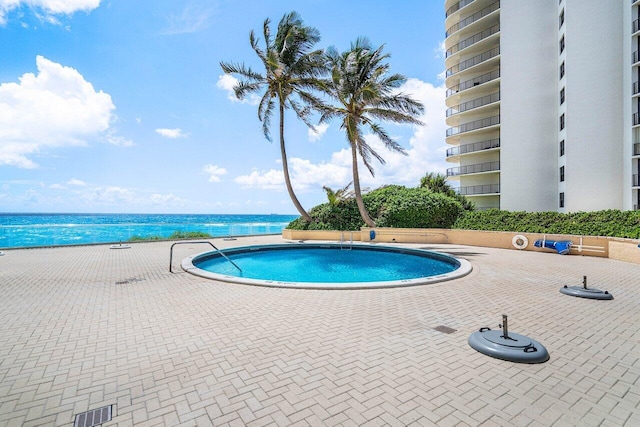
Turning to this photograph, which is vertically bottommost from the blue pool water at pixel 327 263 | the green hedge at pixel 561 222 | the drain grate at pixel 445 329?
the blue pool water at pixel 327 263

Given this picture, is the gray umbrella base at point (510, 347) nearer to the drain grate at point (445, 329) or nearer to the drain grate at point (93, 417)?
the drain grate at point (445, 329)

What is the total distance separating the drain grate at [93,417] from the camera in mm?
2395

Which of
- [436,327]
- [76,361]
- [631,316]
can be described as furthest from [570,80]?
[76,361]

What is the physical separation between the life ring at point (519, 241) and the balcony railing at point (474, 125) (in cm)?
1659

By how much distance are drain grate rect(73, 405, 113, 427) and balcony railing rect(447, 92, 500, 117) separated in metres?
31.4

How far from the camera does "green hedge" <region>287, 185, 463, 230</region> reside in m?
17.5

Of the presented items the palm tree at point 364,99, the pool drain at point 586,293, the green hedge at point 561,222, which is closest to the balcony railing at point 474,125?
the palm tree at point 364,99

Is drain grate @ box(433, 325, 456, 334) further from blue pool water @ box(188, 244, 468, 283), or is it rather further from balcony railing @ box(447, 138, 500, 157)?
balcony railing @ box(447, 138, 500, 157)

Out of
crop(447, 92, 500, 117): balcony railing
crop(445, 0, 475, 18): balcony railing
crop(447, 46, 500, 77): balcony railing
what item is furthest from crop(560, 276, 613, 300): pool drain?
crop(445, 0, 475, 18): balcony railing

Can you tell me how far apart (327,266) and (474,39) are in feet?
92.6

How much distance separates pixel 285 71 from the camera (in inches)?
690

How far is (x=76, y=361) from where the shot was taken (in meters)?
3.46

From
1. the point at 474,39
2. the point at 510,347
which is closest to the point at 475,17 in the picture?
the point at 474,39

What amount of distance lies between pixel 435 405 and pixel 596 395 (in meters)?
1.58
